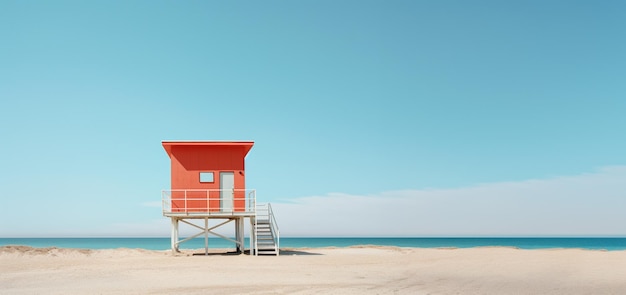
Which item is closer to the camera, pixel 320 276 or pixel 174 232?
pixel 320 276

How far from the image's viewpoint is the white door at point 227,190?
27.5 m

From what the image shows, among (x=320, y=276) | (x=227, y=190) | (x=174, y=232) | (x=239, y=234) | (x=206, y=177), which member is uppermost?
(x=206, y=177)

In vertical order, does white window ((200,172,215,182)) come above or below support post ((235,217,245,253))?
above

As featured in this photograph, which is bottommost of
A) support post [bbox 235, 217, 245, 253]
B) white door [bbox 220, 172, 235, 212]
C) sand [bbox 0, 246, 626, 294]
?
sand [bbox 0, 246, 626, 294]

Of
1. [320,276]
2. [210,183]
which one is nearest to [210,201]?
[210,183]

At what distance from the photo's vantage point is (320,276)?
1841 cm

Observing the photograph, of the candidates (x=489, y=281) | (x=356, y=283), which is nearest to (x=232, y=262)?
(x=356, y=283)

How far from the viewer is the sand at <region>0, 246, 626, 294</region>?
15502mm

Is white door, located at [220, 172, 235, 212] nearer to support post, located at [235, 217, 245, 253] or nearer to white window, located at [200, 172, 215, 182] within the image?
white window, located at [200, 172, 215, 182]

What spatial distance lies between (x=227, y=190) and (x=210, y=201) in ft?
3.07

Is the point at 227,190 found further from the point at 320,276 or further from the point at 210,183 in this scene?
the point at 320,276

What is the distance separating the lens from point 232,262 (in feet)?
75.7

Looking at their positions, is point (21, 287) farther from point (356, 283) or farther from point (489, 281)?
point (489, 281)

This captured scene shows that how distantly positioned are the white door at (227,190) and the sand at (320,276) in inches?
128
